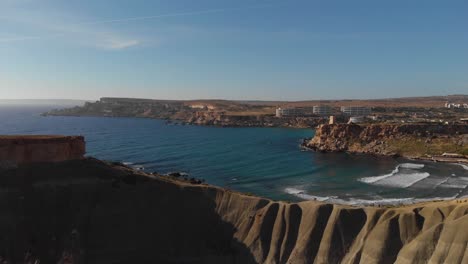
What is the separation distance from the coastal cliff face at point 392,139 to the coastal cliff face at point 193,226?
221 ft

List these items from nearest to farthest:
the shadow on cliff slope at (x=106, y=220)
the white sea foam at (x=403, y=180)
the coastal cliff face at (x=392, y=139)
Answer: the shadow on cliff slope at (x=106, y=220), the white sea foam at (x=403, y=180), the coastal cliff face at (x=392, y=139)

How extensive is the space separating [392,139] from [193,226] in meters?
82.7

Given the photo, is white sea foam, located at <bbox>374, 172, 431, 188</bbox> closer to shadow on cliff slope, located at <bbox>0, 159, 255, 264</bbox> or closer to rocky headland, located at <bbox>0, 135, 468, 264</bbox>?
rocky headland, located at <bbox>0, 135, 468, 264</bbox>

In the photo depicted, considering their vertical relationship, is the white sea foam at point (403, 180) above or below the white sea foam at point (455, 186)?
above

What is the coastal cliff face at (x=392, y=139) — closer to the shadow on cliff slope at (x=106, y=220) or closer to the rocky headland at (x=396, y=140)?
the rocky headland at (x=396, y=140)

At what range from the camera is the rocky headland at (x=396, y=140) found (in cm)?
10181

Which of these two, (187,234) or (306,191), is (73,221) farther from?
(306,191)

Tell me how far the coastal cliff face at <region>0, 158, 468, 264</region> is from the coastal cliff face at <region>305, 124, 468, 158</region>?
221ft

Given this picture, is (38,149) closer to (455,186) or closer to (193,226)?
(193,226)

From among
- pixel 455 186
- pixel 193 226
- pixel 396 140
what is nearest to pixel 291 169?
pixel 455 186

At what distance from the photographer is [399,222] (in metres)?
36.4

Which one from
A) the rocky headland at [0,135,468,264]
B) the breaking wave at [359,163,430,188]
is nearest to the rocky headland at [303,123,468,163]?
the breaking wave at [359,163,430,188]

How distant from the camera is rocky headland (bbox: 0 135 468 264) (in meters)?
35.4

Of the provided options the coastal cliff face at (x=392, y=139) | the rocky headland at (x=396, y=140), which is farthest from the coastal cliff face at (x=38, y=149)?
the coastal cliff face at (x=392, y=139)
